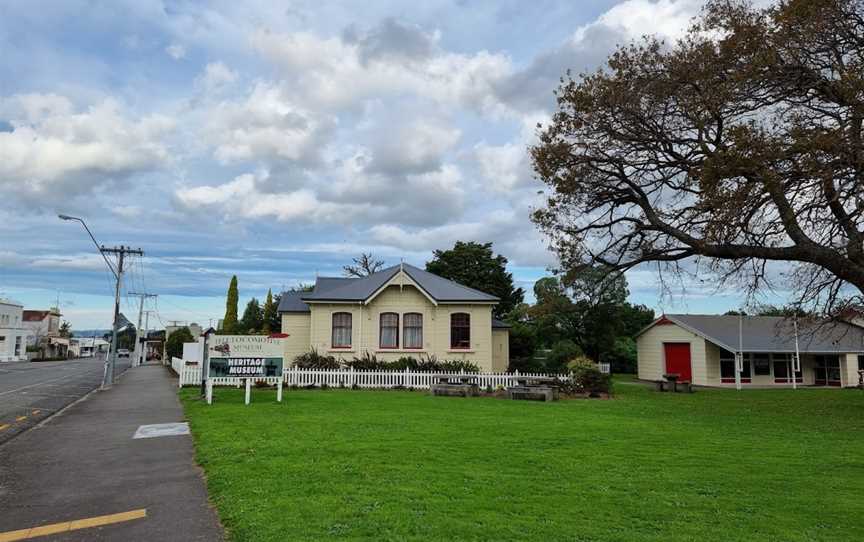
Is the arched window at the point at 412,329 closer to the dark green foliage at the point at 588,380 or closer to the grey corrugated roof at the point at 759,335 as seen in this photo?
the dark green foliage at the point at 588,380

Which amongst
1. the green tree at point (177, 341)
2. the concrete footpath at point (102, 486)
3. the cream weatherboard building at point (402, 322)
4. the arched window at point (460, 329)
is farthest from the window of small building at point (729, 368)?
the green tree at point (177, 341)

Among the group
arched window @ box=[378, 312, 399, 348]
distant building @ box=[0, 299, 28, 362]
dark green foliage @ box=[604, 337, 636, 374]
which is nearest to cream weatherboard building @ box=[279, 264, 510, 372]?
arched window @ box=[378, 312, 399, 348]

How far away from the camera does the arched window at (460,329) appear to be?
1105 inches

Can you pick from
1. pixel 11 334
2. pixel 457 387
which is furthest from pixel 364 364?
pixel 11 334

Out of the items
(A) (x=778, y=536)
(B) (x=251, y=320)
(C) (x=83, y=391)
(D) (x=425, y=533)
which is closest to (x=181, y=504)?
(D) (x=425, y=533)

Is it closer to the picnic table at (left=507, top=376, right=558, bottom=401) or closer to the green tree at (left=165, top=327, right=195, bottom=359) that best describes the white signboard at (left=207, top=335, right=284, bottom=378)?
the picnic table at (left=507, top=376, right=558, bottom=401)

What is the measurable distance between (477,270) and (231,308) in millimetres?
21837

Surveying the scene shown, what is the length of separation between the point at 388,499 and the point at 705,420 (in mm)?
11001

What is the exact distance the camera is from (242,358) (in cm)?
1723

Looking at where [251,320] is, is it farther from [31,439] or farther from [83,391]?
[31,439]

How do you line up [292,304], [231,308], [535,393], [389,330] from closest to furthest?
[535,393] < [389,330] < [292,304] < [231,308]

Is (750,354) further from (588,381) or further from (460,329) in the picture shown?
(460,329)

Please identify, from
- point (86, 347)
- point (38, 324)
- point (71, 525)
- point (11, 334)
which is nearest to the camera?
point (71, 525)

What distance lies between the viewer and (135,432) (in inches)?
461
